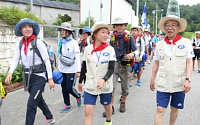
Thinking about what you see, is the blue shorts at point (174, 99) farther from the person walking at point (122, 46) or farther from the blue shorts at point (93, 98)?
the person walking at point (122, 46)

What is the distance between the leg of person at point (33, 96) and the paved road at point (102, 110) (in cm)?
96

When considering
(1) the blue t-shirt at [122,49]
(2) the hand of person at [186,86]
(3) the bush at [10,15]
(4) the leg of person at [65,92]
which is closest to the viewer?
(2) the hand of person at [186,86]

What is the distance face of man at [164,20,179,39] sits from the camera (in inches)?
127

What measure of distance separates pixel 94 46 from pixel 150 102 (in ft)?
9.58

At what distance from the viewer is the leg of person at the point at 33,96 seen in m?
3.27

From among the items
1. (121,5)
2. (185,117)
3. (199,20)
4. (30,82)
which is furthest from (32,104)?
(199,20)

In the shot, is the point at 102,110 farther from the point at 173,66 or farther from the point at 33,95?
the point at 173,66

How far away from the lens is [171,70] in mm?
3180

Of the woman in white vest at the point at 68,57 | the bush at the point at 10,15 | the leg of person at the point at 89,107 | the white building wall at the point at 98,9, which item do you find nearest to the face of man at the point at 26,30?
the woman in white vest at the point at 68,57

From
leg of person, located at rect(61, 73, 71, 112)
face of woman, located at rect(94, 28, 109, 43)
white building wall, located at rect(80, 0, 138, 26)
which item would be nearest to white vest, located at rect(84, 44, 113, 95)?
face of woman, located at rect(94, 28, 109, 43)

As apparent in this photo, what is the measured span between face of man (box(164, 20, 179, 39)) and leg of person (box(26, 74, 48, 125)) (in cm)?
216

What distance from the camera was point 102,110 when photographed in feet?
16.2

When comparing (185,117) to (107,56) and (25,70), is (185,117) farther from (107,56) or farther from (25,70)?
(25,70)

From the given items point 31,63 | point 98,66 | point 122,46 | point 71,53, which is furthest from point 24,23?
point 122,46
